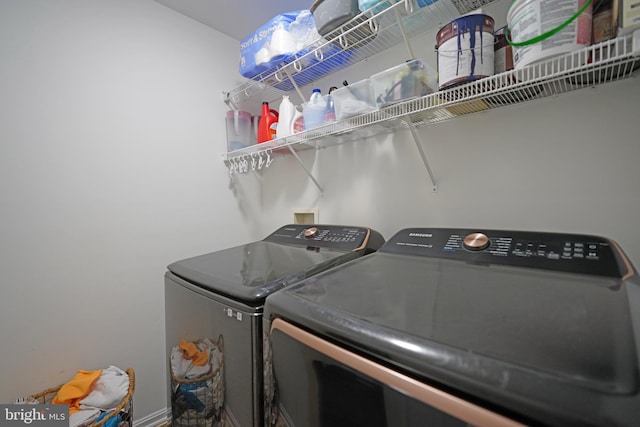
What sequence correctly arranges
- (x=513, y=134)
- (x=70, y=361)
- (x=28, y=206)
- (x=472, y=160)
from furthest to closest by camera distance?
(x=70, y=361)
(x=28, y=206)
(x=472, y=160)
(x=513, y=134)

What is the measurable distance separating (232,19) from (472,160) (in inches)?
79.7

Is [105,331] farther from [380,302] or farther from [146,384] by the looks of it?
[380,302]

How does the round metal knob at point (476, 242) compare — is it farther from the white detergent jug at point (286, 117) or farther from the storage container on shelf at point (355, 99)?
the white detergent jug at point (286, 117)

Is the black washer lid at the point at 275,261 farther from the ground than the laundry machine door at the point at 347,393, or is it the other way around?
the black washer lid at the point at 275,261

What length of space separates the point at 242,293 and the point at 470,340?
0.69 meters

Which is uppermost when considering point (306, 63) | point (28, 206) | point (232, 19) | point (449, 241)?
point (232, 19)

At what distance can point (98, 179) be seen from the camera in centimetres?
164

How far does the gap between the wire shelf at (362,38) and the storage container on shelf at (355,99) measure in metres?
0.25

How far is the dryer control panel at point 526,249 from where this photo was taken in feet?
2.45

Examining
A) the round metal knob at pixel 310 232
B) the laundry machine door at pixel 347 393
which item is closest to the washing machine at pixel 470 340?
the laundry machine door at pixel 347 393

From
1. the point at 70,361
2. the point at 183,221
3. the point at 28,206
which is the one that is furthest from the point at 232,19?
the point at 70,361

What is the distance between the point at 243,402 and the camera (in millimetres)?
891

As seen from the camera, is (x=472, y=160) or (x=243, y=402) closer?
(x=243, y=402)

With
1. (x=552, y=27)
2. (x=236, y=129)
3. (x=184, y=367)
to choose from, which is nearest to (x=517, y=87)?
(x=552, y=27)
